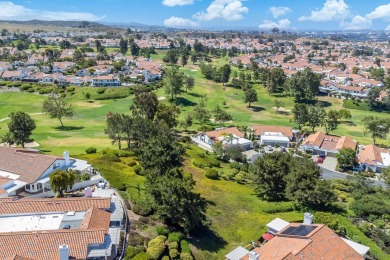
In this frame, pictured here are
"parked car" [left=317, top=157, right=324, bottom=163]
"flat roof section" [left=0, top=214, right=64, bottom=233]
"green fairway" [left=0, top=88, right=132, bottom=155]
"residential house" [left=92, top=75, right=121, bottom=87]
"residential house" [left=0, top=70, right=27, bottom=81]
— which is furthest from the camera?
"residential house" [left=0, top=70, right=27, bottom=81]

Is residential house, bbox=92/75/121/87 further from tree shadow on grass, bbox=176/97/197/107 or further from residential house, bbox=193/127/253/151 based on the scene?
residential house, bbox=193/127/253/151

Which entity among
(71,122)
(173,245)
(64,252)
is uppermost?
(64,252)

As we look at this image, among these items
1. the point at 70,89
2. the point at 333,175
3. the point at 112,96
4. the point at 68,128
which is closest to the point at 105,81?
the point at 70,89

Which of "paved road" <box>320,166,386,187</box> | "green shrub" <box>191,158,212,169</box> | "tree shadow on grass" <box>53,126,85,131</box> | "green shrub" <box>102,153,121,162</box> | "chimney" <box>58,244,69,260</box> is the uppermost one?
"chimney" <box>58,244,69,260</box>

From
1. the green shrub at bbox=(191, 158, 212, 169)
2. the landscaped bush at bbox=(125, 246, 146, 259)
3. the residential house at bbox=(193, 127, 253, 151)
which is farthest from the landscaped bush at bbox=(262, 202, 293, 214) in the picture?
the residential house at bbox=(193, 127, 253, 151)

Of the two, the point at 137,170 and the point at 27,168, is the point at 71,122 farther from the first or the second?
the point at 27,168

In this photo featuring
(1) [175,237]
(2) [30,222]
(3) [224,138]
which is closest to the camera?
(2) [30,222]
